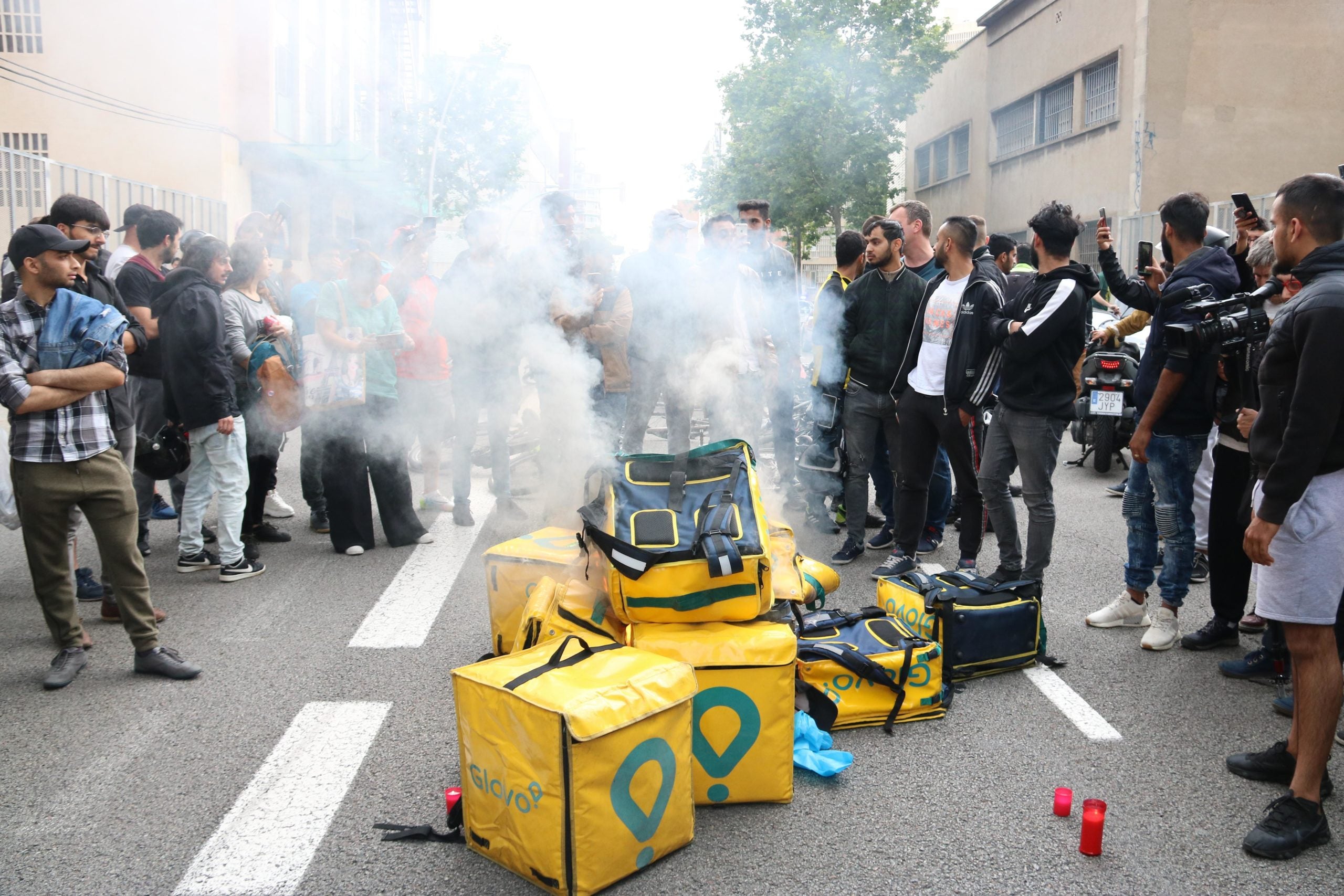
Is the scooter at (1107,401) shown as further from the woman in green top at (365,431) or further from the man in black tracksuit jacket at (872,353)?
the woman in green top at (365,431)

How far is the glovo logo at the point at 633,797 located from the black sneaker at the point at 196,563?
400 centimetres

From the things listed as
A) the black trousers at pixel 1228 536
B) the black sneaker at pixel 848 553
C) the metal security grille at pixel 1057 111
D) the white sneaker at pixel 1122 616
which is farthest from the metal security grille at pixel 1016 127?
the black trousers at pixel 1228 536

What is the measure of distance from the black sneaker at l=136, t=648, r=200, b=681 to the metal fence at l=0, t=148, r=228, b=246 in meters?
4.31

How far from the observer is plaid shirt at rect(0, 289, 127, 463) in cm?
386

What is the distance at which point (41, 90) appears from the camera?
476 inches

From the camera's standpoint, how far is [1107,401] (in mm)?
7895

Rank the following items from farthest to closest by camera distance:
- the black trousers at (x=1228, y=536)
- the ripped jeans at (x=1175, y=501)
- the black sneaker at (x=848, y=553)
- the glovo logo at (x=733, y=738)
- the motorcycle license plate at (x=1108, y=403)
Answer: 1. the motorcycle license plate at (x=1108, y=403)
2. the black sneaker at (x=848, y=553)
3. the ripped jeans at (x=1175, y=501)
4. the black trousers at (x=1228, y=536)
5. the glovo logo at (x=733, y=738)

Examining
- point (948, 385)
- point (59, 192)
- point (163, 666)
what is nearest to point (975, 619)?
point (948, 385)

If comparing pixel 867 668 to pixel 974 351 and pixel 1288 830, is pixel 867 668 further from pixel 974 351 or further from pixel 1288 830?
pixel 974 351

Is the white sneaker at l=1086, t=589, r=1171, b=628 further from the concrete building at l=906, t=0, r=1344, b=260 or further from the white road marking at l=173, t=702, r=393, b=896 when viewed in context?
the concrete building at l=906, t=0, r=1344, b=260

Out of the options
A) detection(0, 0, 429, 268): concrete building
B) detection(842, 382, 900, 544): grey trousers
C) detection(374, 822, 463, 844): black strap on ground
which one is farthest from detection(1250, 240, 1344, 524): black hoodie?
detection(0, 0, 429, 268): concrete building

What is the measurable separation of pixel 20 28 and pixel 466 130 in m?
7.40

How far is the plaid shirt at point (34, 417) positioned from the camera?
3863mm

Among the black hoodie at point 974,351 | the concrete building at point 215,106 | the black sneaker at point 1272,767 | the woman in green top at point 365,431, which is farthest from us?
the concrete building at point 215,106
